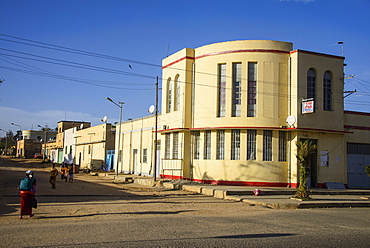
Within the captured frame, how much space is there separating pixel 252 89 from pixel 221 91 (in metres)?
2.15

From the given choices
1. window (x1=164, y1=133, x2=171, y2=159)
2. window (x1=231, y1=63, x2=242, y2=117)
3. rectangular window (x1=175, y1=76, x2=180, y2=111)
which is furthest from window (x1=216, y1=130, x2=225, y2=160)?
window (x1=164, y1=133, x2=171, y2=159)

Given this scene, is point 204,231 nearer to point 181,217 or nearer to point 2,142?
point 181,217

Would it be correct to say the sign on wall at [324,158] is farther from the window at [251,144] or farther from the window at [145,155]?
the window at [145,155]

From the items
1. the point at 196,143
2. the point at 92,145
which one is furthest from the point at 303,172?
the point at 92,145

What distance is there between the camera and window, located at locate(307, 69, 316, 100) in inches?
1003

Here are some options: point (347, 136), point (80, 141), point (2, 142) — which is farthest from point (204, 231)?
point (2, 142)

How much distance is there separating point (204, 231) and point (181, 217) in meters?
2.85

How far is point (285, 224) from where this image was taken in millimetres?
11688

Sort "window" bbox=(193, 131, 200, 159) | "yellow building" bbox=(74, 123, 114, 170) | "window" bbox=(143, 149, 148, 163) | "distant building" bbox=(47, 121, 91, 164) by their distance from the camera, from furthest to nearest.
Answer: "distant building" bbox=(47, 121, 91, 164)
"yellow building" bbox=(74, 123, 114, 170)
"window" bbox=(143, 149, 148, 163)
"window" bbox=(193, 131, 200, 159)

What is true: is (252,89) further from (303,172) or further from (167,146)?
(167,146)

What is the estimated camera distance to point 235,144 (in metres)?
25.1

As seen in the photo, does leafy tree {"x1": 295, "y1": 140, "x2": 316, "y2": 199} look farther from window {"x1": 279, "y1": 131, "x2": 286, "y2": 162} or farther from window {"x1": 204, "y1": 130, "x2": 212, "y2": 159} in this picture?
window {"x1": 204, "y1": 130, "x2": 212, "y2": 159}

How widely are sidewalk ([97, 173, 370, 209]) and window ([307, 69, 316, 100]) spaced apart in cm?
636

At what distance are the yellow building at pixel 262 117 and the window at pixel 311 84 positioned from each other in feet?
0.22
